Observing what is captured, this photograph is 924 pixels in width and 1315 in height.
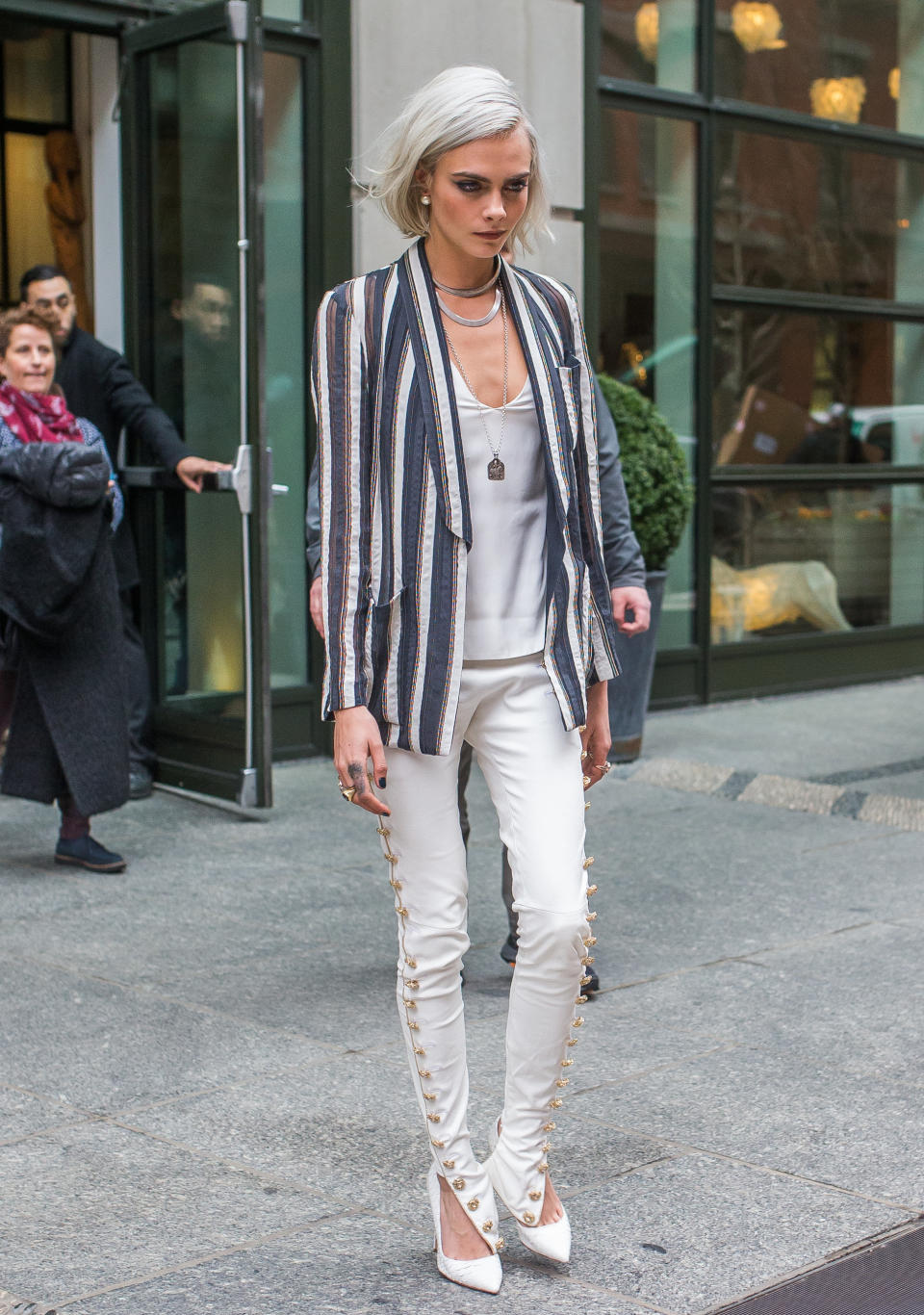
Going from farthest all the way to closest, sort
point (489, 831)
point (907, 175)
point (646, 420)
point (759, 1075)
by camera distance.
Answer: point (907, 175) → point (646, 420) → point (489, 831) → point (759, 1075)

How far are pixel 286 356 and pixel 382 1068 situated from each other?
4495mm

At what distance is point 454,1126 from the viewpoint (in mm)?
2994

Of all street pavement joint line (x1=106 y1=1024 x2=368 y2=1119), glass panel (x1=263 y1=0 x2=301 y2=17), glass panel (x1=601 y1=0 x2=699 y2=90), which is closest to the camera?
street pavement joint line (x1=106 y1=1024 x2=368 y2=1119)

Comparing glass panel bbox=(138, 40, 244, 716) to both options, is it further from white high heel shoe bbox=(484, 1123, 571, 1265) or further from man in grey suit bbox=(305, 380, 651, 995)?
white high heel shoe bbox=(484, 1123, 571, 1265)

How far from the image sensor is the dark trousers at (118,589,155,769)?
7.21m

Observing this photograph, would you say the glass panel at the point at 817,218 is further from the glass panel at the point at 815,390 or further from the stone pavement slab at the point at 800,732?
the stone pavement slab at the point at 800,732

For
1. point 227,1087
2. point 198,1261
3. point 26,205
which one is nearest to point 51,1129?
point 227,1087

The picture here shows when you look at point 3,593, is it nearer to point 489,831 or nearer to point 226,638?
point 226,638

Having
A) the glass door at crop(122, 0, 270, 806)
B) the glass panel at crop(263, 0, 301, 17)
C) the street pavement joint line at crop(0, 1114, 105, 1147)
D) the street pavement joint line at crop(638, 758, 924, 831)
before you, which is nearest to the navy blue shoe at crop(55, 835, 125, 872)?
the glass door at crop(122, 0, 270, 806)

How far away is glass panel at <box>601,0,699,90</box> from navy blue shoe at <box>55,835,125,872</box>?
16.3 feet

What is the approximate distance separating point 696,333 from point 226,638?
143 inches

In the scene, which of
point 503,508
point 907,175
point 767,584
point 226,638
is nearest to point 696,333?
point 767,584

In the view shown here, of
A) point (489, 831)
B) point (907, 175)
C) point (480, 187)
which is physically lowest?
point (489, 831)

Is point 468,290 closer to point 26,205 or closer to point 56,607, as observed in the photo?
point 56,607
